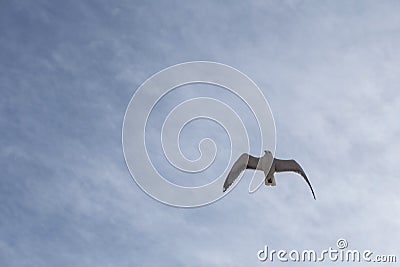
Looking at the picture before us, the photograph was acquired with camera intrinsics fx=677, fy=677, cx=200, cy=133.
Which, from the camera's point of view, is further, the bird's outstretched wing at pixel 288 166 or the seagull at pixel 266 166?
the bird's outstretched wing at pixel 288 166

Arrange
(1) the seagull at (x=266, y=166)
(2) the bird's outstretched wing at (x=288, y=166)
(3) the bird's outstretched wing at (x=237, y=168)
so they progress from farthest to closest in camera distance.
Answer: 1. (2) the bird's outstretched wing at (x=288, y=166)
2. (1) the seagull at (x=266, y=166)
3. (3) the bird's outstretched wing at (x=237, y=168)

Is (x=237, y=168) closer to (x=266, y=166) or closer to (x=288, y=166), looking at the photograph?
(x=266, y=166)

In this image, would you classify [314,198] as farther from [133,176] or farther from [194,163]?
[133,176]

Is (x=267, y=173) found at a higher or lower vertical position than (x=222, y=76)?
lower

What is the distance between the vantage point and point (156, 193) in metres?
39.0

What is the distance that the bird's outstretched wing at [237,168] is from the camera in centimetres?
3873

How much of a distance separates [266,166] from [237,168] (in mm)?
2657

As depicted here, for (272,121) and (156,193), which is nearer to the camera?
(156,193)

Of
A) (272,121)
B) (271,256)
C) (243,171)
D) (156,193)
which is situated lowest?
(271,256)

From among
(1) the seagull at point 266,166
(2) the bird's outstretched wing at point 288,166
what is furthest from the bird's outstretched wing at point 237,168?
(2) the bird's outstretched wing at point 288,166

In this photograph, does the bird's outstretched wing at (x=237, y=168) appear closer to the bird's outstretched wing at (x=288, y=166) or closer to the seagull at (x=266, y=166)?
the seagull at (x=266, y=166)

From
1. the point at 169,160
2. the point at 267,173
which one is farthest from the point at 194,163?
the point at 267,173

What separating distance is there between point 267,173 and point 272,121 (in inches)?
129

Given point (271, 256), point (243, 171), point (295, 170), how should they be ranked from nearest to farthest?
1. point (271, 256)
2. point (243, 171)
3. point (295, 170)
